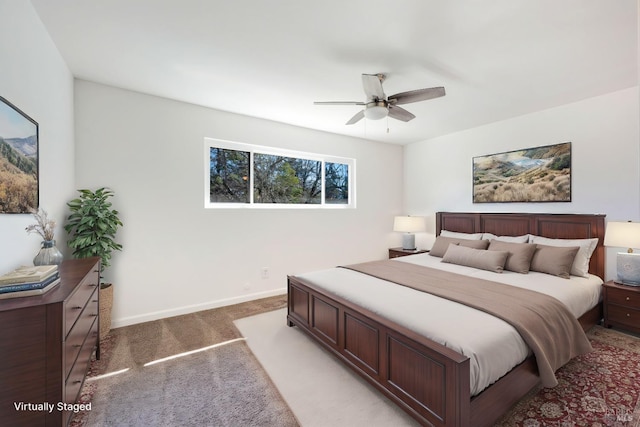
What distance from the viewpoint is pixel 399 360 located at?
68.9 inches

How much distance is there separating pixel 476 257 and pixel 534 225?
1.15 meters

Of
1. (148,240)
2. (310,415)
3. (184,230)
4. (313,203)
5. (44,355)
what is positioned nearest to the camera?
(44,355)

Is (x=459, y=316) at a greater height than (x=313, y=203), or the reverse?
(x=313, y=203)

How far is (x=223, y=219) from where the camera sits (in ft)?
12.0

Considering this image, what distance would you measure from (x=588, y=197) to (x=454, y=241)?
1.55 meters

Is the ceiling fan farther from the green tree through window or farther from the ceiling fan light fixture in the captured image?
the green tree through window

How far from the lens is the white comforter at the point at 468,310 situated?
154 cm

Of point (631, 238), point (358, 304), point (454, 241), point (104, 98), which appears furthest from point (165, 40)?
point (631, 238)

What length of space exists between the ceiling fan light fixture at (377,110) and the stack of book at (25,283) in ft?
8.33

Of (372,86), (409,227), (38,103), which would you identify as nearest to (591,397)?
(372,86)

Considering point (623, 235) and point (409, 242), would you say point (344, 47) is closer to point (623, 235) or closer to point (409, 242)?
point (623, 235)

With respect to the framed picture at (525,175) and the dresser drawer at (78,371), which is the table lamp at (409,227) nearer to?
the framed picture at (525,175)

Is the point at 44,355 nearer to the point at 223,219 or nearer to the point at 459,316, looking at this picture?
the point at 459,316

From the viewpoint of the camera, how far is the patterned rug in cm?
168
